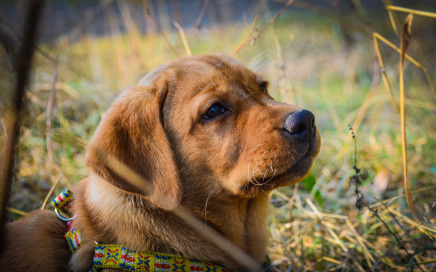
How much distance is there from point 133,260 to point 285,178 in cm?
100

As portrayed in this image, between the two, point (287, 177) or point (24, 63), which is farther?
point (287, 177)

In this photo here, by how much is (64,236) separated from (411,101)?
411cm

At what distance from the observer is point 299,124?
2.14m

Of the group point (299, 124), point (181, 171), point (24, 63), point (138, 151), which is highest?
point (24, 63)

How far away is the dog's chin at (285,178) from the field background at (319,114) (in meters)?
0.59

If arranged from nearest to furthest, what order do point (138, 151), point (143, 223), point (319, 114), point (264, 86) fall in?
point (143, 223) → point (138, 151) → point (264, 86) → point (319, 114)

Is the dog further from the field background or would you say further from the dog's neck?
the field background

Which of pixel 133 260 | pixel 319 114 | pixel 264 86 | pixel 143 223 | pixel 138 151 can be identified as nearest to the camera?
pixel 133 260

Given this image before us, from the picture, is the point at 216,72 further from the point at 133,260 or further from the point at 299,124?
the point at 133,260

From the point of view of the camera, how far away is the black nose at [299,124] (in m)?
2.13

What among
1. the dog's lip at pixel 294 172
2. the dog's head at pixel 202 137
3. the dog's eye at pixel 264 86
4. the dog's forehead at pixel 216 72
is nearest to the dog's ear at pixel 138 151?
the dog's head at pixel 202 137

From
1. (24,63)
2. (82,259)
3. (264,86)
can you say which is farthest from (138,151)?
(24,63)

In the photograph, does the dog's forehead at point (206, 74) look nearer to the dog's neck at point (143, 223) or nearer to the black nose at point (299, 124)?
the black nose at point (299, 124)

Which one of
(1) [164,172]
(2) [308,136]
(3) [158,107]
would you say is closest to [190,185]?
(1) [164,172]
